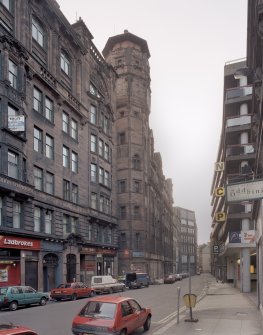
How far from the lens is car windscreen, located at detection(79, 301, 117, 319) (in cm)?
1548

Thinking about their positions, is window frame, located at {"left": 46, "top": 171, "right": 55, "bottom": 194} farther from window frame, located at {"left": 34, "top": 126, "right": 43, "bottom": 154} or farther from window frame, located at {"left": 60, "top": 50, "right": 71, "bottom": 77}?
window frame, located at {"left": 60, "top": 50, "right": 71, "bottom": 77}

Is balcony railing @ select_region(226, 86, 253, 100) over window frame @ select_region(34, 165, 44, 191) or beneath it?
over

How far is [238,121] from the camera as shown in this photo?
48062 mm

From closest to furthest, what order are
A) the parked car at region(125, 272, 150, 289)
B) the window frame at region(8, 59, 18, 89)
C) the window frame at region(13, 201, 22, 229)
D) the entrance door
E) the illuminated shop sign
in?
1. the illuminated shop sign
2. the window frame at region(13, 201, 22, 229)
3. the window frame at region(8, 59, 18, 89)
4. the entrance door
5. the parked car at region(125, 272, 150, 289)

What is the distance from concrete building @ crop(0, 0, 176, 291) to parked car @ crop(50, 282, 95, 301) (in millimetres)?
3970

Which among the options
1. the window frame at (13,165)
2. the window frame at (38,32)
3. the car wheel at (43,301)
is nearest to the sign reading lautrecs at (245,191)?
the car wheel at (43,301)

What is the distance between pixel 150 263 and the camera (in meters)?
83.2

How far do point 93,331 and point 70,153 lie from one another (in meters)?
39.4

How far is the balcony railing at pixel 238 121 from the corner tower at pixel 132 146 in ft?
88.2

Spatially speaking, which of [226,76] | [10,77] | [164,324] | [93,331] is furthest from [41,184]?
[93,331]

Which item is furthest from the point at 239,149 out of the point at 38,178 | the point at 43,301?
the point at 43,301

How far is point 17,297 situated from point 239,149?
27376 millimetres

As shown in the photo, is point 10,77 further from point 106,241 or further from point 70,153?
point 106,241

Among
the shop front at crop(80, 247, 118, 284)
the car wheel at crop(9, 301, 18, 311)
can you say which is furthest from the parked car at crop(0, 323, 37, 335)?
the shop front at crop(80, 247, 118, 284)
